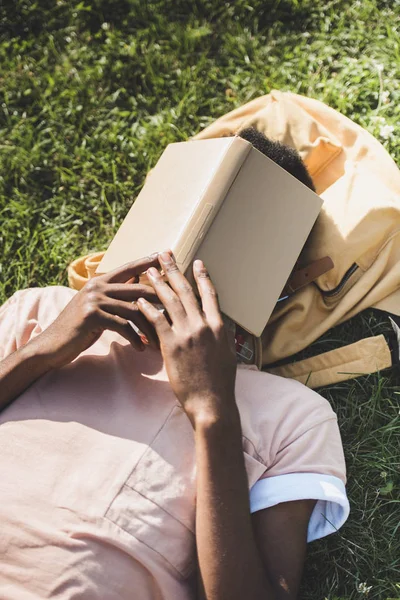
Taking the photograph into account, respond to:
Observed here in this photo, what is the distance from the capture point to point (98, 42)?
11.9 feet

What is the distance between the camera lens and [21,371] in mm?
2092

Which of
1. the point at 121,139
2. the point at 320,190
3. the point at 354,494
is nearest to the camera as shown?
the point at 354,494

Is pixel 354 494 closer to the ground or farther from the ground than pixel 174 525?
closer to the ground

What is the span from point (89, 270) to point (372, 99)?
67.0 inches

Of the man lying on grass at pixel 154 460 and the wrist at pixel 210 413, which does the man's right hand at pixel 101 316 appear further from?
the wrist at pixel 210 413

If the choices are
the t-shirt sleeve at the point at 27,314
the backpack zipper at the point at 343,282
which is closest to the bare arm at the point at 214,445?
the t-shirt sleeve at the point at 27,314

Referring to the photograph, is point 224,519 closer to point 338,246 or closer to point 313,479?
point 313,479

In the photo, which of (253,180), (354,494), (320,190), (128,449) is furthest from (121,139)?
(354,494)

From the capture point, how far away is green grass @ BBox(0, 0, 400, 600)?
127 inches

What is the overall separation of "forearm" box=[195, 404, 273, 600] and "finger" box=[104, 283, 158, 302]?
1.44 ft

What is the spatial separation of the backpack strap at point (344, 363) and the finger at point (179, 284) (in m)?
0.92

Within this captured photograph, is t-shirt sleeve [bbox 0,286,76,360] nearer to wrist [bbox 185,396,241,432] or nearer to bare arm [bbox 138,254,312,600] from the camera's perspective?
bare arm [bbox 138,254,312,600]

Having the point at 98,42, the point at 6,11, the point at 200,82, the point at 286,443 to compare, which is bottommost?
the point at 286,443

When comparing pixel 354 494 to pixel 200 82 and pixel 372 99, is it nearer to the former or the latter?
pixel 372 99
